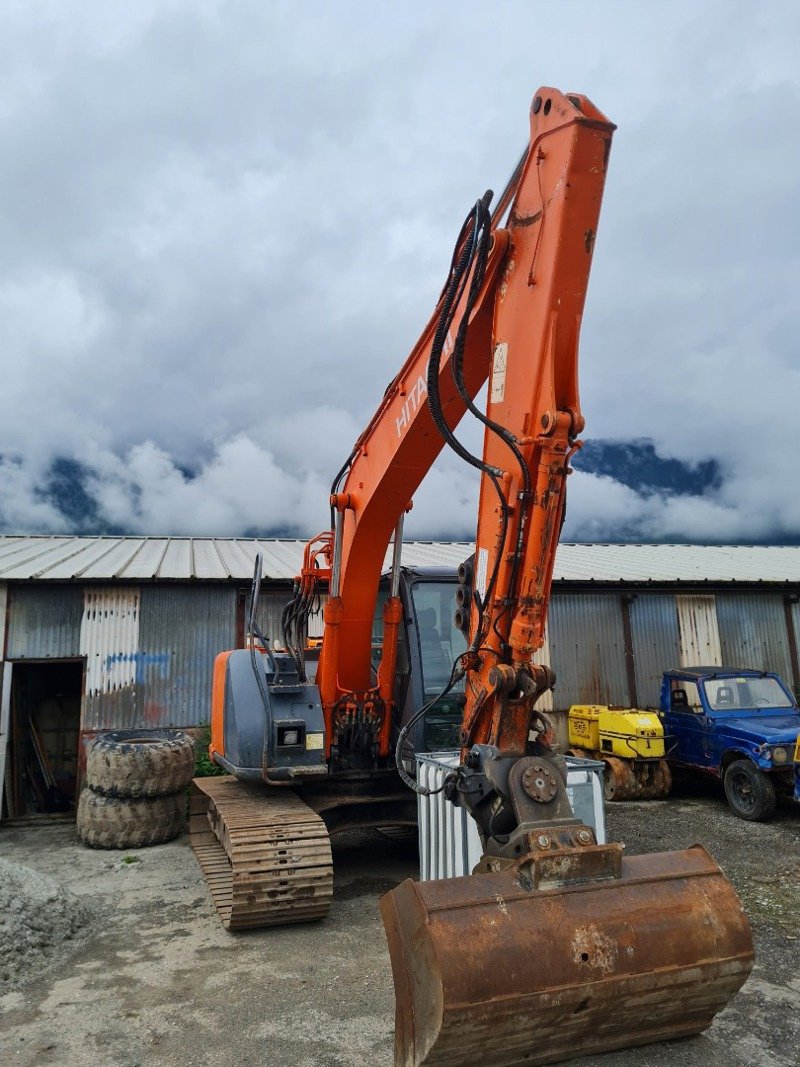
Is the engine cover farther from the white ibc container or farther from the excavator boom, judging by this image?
the excavator boom

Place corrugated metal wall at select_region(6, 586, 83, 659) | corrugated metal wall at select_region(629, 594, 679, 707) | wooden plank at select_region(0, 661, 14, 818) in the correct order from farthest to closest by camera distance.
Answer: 1. corrugated metal wall at select_region(629, 594, 679, 707)
2. corrugated metal wall at select_region(6, 586, 83, 659)
3. wooden plank at select_region(0, 661, 14, 818)

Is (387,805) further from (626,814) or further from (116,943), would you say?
(626,814)

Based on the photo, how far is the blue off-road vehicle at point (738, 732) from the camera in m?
9.62

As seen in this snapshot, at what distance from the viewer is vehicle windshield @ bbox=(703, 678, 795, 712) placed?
11.0 meters

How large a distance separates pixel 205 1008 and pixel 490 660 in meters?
2.81

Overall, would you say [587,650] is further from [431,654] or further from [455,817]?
[455,817]

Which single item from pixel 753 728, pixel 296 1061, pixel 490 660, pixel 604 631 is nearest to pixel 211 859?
pixel 296 1061

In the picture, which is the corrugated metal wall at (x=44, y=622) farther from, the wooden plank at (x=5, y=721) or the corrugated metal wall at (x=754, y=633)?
the corrugated metal wall at (x=754, y=633)

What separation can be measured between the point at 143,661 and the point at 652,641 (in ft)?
29.4

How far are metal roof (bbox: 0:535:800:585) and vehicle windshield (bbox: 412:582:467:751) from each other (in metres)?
4.82

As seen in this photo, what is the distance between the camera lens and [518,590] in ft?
12.8

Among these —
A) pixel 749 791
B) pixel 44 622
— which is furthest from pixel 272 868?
pixel 749 791

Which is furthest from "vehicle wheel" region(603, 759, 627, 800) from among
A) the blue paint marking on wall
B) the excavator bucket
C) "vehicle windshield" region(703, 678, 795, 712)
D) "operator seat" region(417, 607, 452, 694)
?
the excavator bucket

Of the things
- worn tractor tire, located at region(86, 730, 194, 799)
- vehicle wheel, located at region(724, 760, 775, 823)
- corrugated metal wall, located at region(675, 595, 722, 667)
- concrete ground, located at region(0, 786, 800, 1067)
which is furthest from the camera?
corrugated metal wall, located at region(675, 595, 722, 667)
